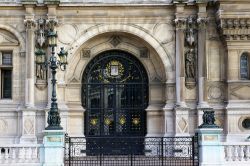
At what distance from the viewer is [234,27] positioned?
27969mm

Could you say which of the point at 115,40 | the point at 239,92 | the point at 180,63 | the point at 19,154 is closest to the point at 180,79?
the point at 180,63

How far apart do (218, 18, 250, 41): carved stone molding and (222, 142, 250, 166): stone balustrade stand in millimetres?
6768

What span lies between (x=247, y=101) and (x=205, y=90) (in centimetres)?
178

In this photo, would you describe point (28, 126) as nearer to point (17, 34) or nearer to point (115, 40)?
point (17, 34)

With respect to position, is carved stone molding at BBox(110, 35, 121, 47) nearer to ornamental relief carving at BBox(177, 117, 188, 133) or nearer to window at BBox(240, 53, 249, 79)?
ornamental relief carving at BBox(177, 117, 188, 133)

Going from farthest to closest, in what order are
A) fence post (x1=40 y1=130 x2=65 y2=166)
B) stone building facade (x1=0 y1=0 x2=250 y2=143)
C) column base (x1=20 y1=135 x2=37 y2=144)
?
stone building facade (x1=0 y1=0 x2=250 y2=143), column base (x1=20 y1=135 x2=37 y2=144), fence post (x1=40 y1=130 x2=65 y2=166)

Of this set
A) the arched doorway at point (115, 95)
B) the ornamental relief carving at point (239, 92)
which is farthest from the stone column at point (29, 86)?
the ornamental relief carving at point (239, 92)

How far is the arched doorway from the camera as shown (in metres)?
29.5

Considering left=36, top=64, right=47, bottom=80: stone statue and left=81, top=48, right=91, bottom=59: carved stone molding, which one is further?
left=81, top=48, right=91, bottom=59: carved stone molding

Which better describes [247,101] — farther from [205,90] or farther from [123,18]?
[123,18]

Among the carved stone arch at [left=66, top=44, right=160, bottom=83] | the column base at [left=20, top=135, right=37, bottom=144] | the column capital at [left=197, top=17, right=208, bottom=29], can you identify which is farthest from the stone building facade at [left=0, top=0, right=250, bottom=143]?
the carved stone arch at [left=66, top=44, right=160, bottom=83]

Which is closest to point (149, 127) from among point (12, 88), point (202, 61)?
point (202, 61)

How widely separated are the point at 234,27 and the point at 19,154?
1063 cm

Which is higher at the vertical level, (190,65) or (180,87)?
(190,65)
